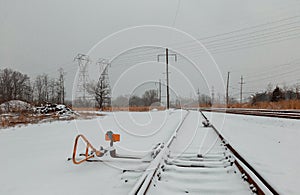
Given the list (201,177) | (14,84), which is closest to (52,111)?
(201,177)

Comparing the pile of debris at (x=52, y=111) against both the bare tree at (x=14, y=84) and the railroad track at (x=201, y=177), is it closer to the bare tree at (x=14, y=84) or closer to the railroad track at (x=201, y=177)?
the railroad track at (x=201, y=177)

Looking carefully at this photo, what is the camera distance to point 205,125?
1082cm

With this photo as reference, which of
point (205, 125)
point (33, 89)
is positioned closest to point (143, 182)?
point (205, 125)

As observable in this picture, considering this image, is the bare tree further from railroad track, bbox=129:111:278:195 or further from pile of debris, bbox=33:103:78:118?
railroad track, bbox=129:111:278:195

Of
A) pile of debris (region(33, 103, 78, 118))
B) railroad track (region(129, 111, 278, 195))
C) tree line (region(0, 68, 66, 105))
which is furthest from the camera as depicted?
tree line (region(0, 68, 66, 105))

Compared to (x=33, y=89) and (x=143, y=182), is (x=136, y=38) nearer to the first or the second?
(x=143, y=182)

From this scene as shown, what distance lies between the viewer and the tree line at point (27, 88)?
48213 millimetres

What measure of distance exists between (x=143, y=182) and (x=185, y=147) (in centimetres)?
325

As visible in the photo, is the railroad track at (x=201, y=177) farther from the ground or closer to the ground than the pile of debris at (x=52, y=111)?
closer to the ground

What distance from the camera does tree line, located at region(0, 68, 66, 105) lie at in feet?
158

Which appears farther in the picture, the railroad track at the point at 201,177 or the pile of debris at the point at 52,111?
the pile of debris at the point at 52,111

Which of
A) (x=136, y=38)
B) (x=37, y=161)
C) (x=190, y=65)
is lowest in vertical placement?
(x=37, y=161)

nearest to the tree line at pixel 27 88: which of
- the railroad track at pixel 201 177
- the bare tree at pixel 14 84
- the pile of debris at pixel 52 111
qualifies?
the bare tree at pixel 14 84

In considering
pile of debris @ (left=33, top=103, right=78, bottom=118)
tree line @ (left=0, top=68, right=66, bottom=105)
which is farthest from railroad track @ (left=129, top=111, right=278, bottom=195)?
tree line @ (left=0, top=68, right=66, bottom=105)
